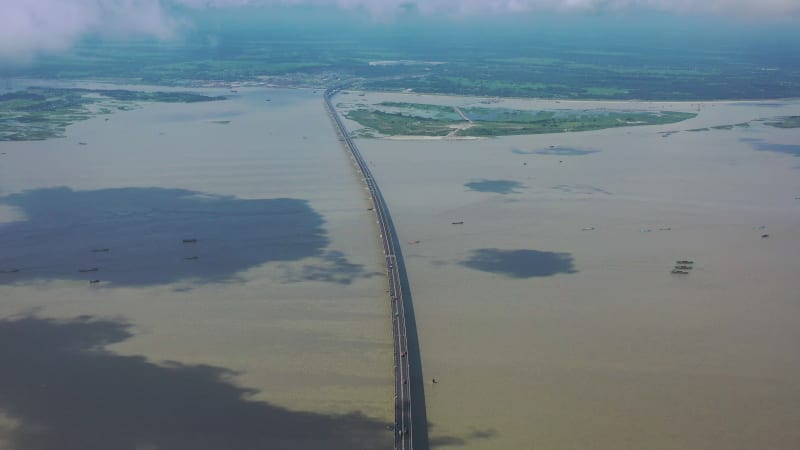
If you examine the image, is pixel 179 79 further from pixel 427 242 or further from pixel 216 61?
pixel 427 242

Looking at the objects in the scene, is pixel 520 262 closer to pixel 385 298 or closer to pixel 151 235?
pixel 385 298

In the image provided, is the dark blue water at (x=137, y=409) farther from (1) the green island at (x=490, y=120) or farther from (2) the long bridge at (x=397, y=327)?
(1) the green island at (x=490, y=120)

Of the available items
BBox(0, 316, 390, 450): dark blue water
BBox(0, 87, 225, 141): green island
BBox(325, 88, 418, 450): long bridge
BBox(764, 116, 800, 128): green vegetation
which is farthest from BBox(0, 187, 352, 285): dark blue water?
BBox(764, 116, 800, 128): green vegetation

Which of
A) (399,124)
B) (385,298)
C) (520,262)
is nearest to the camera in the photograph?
(385,298)

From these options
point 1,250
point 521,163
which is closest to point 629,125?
point 521,163

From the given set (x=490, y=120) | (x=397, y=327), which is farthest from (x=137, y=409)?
(x=490, y=120)

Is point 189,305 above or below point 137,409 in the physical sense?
above
